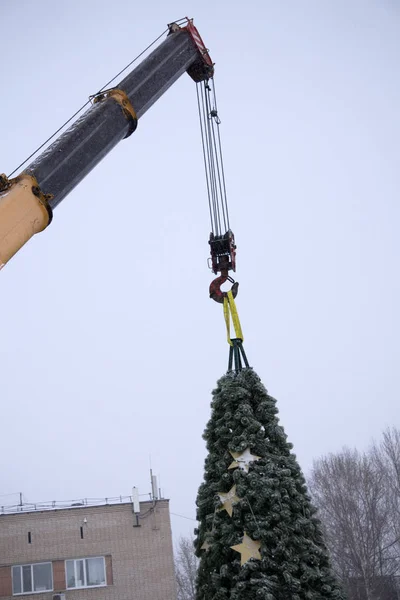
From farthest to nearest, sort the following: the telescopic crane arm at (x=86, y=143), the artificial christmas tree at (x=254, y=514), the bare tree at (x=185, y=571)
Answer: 1. the bare tree at (x=185, y=571)
2. the telescopic crane arm at (x=86, y=143)
3. the artificial christmas tree at (x=254, y=514)

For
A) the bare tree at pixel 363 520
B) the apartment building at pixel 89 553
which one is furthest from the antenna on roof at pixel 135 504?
the bare tree at pixel 363 520

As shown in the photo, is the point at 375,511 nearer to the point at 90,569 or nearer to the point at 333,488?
the point at 333,488

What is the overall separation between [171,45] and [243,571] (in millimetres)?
8646

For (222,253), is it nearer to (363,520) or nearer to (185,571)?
(363,520)

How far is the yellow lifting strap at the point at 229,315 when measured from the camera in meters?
8.87

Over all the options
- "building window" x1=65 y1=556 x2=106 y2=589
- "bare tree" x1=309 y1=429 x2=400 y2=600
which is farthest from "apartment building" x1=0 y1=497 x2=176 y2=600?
"bare tree" x1=309 y1=429 x2=400 y2=600

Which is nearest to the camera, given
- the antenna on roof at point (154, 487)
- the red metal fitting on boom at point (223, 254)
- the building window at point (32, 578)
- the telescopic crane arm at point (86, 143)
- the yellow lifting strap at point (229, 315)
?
the telescopic crane arm at point (86, 143)

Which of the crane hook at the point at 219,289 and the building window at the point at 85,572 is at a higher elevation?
the crane hook at the point at 219,289

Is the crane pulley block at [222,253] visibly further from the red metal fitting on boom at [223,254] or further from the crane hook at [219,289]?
the crane hook at [219,289]

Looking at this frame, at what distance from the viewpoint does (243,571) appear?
6902 mm

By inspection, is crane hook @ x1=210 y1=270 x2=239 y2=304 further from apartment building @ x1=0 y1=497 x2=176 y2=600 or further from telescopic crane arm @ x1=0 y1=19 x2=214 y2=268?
apartment building @ x1=0 y1=497 x2=176 y2=600

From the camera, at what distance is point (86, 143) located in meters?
9.02

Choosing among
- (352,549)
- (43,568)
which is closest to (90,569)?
(43,568)

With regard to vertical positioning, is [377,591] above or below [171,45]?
below
